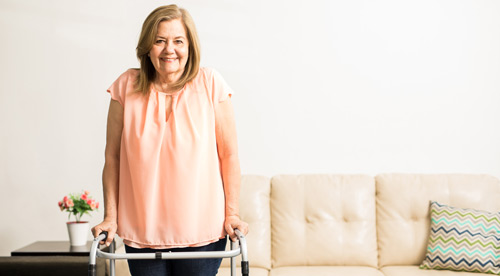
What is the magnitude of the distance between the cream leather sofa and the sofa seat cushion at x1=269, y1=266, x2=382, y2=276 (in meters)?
0.01

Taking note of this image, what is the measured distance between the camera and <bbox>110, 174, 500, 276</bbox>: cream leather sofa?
3.04 metres

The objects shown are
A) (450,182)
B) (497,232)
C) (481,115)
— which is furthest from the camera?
(481,115)

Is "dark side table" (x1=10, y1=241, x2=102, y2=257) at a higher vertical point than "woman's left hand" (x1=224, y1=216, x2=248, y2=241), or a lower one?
lower

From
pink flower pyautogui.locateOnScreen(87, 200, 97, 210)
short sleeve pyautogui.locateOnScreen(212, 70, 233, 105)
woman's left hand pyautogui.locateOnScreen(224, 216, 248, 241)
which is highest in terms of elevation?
short sleeve pyautogui.locateOnScreen(212, 70, 233, 105)

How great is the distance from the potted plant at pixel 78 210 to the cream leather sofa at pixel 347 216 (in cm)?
86

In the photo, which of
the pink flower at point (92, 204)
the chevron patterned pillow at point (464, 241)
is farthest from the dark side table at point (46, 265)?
the chevron patterned pillow at point (464, 241)

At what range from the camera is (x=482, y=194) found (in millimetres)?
3104

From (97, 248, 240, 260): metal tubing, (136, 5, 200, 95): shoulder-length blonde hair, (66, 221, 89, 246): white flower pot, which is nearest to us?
(97, 248, 240, 260): metal tubing

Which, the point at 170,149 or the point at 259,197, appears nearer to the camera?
the point at 170,149

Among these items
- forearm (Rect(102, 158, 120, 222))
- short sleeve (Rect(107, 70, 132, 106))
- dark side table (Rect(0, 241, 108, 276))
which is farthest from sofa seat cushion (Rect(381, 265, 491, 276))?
short sleeve (Rect(107, 70, 132, 106))

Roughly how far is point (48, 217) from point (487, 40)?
9.81 feet

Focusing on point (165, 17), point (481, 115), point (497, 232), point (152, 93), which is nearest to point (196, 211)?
point (152, 93)

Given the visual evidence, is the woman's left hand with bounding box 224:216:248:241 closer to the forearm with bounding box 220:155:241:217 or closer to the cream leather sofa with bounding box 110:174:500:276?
the forearm with bounding box 220:155:241:217

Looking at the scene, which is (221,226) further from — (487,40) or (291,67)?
(487,40)
